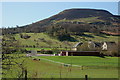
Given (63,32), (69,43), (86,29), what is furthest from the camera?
(86,29)

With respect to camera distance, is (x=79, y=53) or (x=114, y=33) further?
(x=114, y=33)

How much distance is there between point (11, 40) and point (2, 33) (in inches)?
14.6

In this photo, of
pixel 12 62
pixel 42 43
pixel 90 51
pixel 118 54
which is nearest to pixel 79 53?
pixel 90 51

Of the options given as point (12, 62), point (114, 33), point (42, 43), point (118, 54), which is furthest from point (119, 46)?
point (114, 33)

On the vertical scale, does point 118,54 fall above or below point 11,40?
below

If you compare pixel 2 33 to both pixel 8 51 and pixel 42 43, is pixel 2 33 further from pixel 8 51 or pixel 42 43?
pixel 42 43

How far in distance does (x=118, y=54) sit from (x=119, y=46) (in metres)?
2.80

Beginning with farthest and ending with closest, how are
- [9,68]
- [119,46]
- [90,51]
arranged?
[90,51]
[119,46]
[9,68]

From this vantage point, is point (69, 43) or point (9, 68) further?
point (69, 43)

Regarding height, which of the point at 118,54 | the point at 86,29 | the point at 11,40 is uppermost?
the point at 86,29

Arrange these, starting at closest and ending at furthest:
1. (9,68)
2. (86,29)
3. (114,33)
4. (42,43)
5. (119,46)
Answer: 1. (9,68)
2. (119,46)
3. (42,43)
4. (114,33)
5. (86,29)

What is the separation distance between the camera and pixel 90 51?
57.8m

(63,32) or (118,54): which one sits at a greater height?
(63,32)

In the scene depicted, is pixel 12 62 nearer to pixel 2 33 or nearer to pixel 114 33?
pixel 2 33
